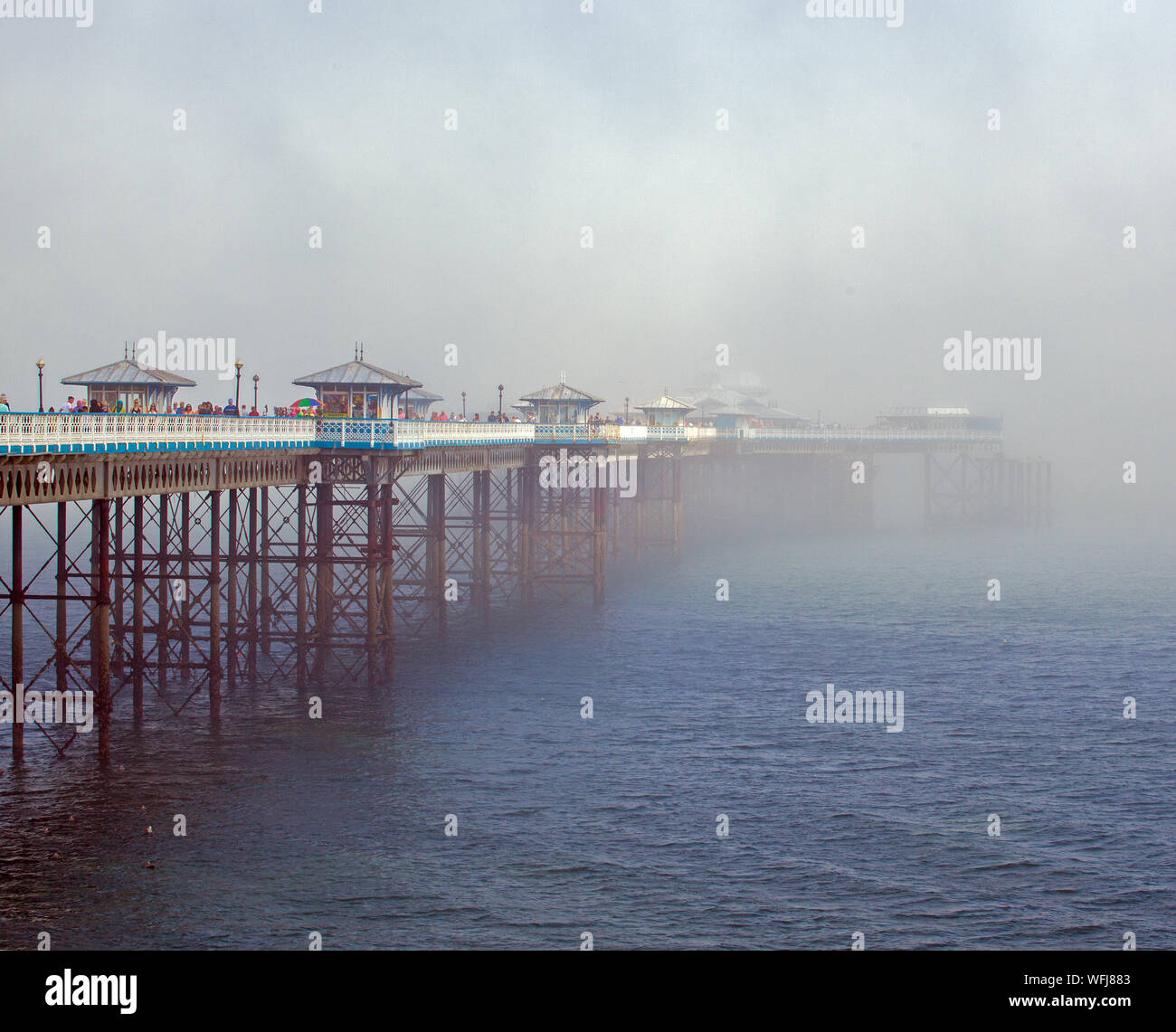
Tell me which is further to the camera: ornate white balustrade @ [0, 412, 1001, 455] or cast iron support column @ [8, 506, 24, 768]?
cast iron support column @ [8, 506, 24, 768]

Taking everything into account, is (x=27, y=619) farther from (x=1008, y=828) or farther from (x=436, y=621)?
(x=1008, y=828)

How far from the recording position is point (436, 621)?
7756cm

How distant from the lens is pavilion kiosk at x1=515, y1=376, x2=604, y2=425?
92.0 meters

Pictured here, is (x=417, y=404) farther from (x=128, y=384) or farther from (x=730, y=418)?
(x=730, y=418)

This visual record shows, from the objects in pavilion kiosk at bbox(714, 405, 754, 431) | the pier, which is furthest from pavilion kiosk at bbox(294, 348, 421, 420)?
pavilion kiosk at bbox(714, 405, 754, 431)

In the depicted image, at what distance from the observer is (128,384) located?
58.6 m

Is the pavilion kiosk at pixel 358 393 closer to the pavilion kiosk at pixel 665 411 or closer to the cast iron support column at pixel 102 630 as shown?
the cast iron support column at pixel 102 630

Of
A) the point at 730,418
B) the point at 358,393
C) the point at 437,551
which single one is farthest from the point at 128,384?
the point at 730,418

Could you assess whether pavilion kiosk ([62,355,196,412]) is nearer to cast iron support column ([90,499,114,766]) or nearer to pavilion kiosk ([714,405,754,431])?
cast iron support column ([90,499,114,766])

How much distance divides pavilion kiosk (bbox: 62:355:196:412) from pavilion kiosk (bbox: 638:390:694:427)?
80.1m

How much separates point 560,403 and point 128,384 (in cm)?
3829

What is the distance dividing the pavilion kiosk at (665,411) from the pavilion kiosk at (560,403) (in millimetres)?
42413
